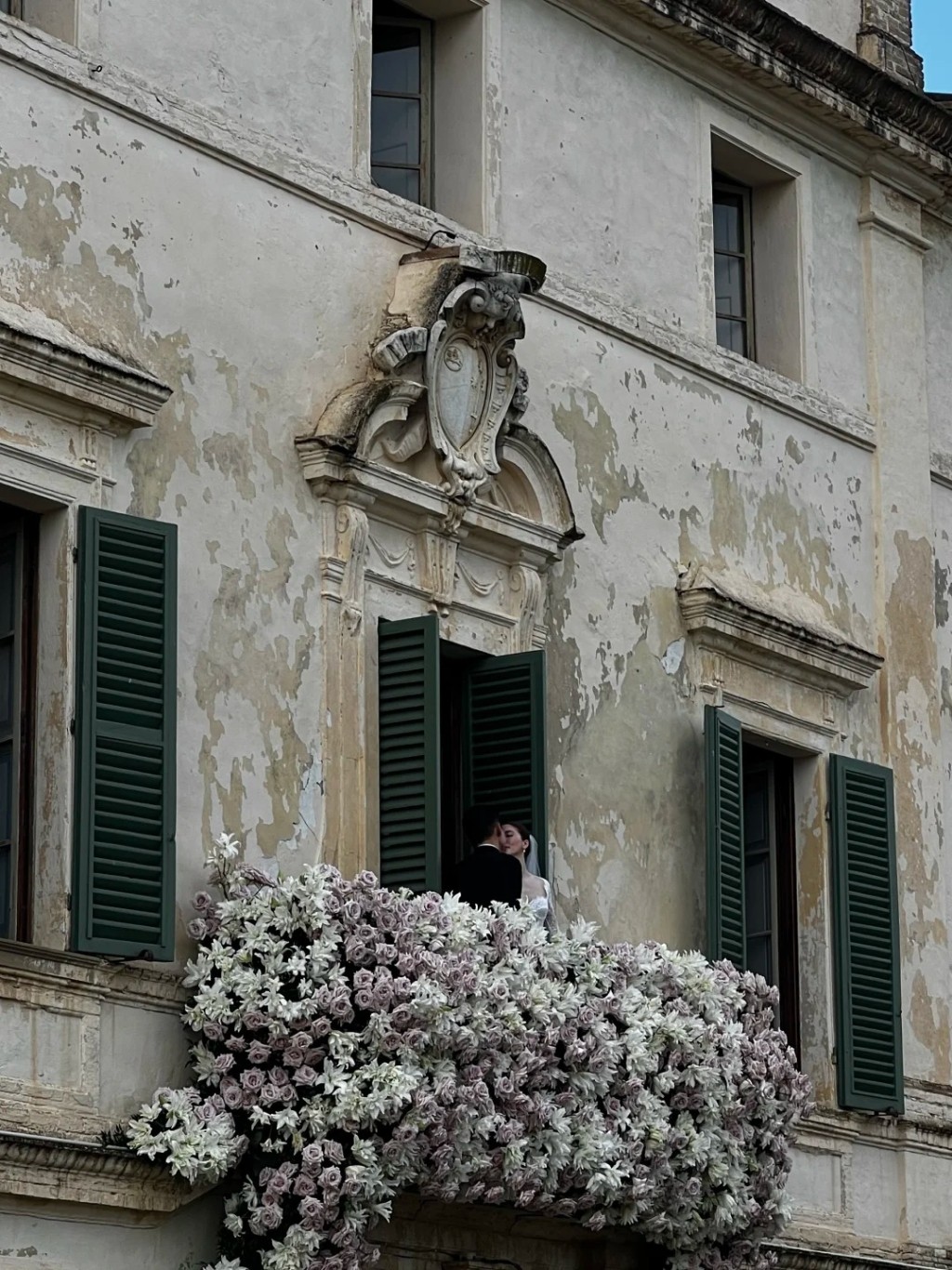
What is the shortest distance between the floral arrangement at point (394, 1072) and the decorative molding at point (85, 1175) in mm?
117

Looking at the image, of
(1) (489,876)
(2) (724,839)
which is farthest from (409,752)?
(2) (724,839)

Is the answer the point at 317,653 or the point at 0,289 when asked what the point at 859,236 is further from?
the point at 0,289

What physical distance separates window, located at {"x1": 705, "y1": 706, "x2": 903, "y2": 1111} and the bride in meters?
2.07

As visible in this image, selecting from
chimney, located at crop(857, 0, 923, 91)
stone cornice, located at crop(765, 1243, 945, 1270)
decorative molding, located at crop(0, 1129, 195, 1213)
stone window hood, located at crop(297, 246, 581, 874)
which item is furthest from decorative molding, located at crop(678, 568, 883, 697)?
decorative molding, located at crop(0, 1129, 195, 1213)

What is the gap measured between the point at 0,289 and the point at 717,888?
5.19 m

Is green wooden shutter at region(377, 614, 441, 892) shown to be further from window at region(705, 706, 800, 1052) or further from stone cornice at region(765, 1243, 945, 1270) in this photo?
stone cornice at region(765, 1243, 945, 1270)

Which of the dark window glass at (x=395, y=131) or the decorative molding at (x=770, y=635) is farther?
the decorative molding at (x=770, y=635)

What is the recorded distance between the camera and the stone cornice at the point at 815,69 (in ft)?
59.2

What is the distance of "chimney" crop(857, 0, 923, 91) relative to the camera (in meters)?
19.8

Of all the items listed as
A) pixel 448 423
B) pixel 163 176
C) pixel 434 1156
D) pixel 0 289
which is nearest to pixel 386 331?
pixel 448 423

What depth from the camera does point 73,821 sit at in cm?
1363

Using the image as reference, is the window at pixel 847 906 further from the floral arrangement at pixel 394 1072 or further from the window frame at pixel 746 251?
the floral arrangement at pixel 394 1072

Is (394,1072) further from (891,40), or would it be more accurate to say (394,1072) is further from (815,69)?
(891,40)

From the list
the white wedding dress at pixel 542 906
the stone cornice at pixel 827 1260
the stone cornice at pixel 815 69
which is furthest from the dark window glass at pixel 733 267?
the stone cornice at pixel 827 1260
